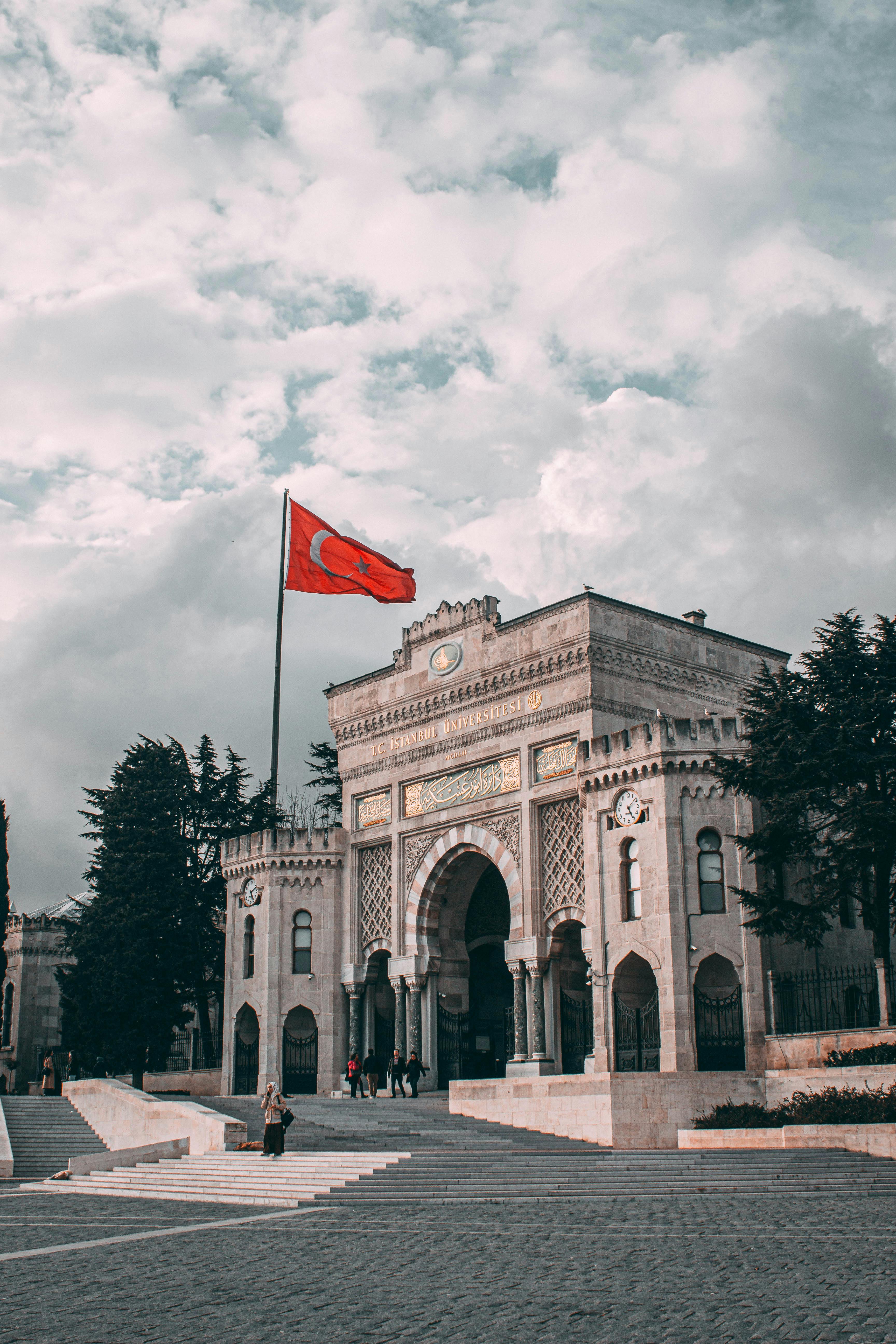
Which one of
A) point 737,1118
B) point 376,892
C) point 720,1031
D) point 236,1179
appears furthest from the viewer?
point 376,892

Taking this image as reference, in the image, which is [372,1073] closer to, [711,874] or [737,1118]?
[711,874]

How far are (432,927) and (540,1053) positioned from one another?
218 inches

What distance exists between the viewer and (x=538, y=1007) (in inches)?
1267

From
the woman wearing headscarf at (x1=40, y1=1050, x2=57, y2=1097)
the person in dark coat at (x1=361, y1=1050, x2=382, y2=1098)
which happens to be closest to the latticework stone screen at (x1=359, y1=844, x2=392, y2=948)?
the person in dark coat at (x1=361, y1=1050, x2=382, y2=1098)

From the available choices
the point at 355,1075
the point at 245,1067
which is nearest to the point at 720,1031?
the point at 355,1075

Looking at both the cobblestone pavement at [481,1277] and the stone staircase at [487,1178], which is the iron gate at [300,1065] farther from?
the cobblestone pavement at [481,1277]

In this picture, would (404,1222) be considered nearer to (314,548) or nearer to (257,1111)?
(257,1111)

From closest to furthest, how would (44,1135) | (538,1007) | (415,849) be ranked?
(44,1135) → (538,1007) → (415,849)

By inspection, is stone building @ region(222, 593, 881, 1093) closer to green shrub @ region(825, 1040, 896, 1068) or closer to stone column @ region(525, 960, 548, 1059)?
stone column @ region(525, 960, 548, 1059)

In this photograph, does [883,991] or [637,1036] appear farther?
[637,1036]

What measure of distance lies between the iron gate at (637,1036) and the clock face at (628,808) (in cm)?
376

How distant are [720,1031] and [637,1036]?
5.92ft

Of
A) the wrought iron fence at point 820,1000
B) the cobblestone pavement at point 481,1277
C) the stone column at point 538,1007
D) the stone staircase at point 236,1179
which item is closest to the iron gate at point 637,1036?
the wrought iron fence at point 820,1000

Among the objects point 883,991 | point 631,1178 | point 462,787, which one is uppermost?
point 462,787
